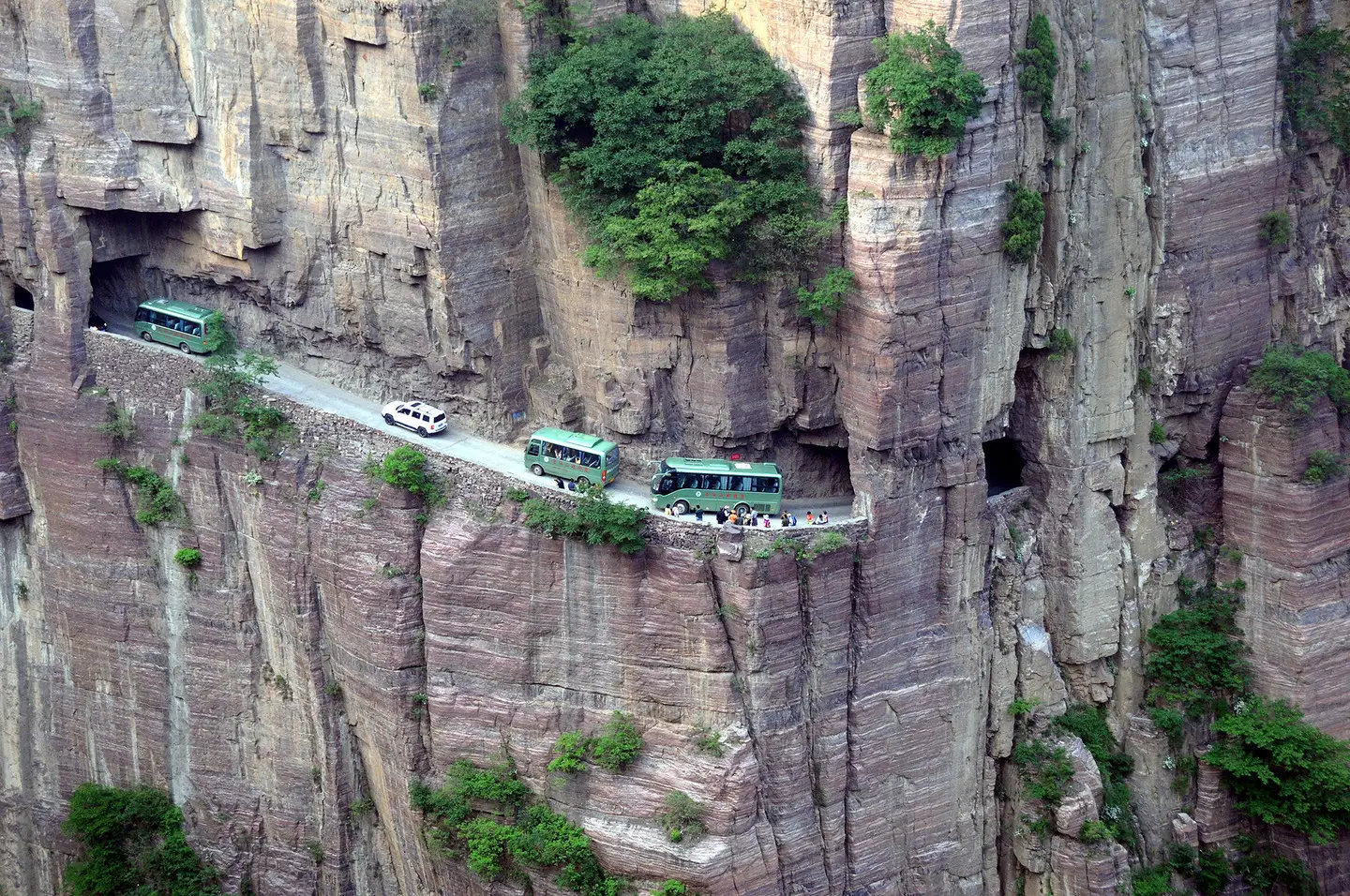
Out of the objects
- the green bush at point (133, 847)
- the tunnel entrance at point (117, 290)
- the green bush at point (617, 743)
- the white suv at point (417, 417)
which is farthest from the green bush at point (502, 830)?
the tunnel entrance at point (117, 290)

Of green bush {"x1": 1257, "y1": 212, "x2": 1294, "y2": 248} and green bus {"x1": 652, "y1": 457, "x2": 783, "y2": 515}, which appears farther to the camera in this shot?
green bush {"x1": 1257, "y1": 212, "x2": 1294, "y2": 248}

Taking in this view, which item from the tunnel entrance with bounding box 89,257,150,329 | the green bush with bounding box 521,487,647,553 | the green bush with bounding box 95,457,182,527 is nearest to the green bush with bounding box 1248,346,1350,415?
the green bush with bounding box 521,487,647,553

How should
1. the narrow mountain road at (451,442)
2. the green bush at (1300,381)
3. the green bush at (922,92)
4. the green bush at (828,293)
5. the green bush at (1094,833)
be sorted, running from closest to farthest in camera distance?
the green bush at (922,92) → the green bush at (828,293) → the narrow mountain road at (451,442) → the green bush at (1094,833) → the green bush at (1300,381)

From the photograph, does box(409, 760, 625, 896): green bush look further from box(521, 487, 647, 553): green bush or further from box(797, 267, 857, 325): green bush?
box(797, 267, 857, 325): green bush

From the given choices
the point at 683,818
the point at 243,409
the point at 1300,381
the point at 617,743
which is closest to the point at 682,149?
the point at 243,409

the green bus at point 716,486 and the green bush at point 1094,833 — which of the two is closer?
the green bus at point 716,486

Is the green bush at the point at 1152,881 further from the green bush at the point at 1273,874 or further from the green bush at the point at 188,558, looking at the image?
the green bush at the point at 188,558

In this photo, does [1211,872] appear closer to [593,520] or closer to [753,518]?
[753,518]

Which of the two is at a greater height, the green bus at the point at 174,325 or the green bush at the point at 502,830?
the green bus at the point at 174,325
